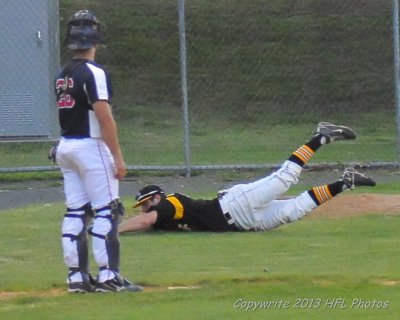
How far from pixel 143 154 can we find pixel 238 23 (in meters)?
5.93

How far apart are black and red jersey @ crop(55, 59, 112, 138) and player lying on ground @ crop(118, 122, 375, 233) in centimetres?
264

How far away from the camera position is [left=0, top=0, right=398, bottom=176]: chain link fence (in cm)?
1798

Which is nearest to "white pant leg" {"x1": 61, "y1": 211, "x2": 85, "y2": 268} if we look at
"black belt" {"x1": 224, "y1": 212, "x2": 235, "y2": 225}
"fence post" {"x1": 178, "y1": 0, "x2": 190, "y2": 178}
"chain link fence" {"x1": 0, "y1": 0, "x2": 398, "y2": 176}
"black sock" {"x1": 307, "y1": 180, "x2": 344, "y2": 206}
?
"black belt" {"x1": 224, "y1": 212, "x2": 235, "y2": 225}

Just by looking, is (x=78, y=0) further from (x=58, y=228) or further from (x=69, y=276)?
(x=69, y=276)

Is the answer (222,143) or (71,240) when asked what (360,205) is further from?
(222,143)

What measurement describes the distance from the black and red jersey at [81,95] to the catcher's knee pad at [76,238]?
486mm

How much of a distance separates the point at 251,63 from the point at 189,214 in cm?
984

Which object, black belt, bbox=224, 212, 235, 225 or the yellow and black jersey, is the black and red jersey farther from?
black belt, bbox=224, 212, 235, 225

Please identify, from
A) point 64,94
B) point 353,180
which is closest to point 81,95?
point 64,94

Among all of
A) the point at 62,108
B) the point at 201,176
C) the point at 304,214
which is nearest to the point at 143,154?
the point at 201,176

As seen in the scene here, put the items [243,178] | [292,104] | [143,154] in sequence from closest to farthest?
Result: [243,178], [143,154], [292,104]

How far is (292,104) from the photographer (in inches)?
743

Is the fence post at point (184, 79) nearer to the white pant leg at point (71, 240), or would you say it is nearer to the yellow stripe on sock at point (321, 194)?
the yellow stripe on sock at point (321, 194)

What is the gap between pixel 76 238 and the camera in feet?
24.8
